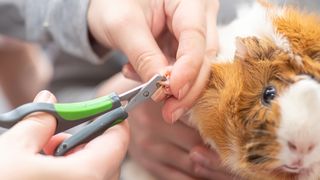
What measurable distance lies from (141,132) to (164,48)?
0.16 metres

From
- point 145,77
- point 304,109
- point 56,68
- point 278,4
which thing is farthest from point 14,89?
point 304,109

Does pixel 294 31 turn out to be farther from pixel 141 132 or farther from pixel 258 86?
pixel 141 132

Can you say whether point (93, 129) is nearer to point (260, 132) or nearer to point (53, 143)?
point (53, 143)

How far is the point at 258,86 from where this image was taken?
26.2 inches

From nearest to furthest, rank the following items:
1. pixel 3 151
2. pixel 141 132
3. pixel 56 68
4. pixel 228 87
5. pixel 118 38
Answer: pixel 3 151
pixel 228 87
pixel 118 38
pixel 141 132
pixel 56 68

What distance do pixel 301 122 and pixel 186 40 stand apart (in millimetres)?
213

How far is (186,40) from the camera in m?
0.73

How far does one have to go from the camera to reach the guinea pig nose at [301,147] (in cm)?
59

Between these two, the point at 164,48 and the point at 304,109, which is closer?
the point at 304,109

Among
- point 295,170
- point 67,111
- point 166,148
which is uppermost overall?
point 67,111

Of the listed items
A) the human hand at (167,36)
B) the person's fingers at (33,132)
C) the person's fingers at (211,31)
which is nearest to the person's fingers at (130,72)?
the human hand at (167,36)

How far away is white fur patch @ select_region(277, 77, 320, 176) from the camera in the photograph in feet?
1.93

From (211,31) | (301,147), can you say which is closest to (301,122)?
(301,147)

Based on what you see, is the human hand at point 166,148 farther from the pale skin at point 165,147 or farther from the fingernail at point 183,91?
the fingernail at point 183,91
